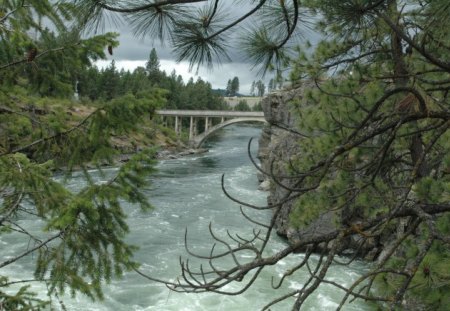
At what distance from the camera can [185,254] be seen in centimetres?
1172

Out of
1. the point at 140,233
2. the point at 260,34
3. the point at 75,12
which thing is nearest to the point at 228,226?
the point at 140,233

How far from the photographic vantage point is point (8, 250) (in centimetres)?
1130

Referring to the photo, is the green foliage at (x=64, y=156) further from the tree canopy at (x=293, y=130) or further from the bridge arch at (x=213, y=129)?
the bridge arch at (x=213, y=129)

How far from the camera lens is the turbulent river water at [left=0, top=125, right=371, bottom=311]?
352 inches

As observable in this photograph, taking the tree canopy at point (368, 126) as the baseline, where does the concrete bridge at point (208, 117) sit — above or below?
below

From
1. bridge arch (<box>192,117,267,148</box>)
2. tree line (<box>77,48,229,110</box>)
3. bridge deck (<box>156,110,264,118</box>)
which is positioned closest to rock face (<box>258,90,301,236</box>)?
bridge deck (<box>156,110,264,118</box>)

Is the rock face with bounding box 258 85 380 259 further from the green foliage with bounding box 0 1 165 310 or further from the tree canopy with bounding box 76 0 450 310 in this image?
the green foliage with bounding box 0 1 165 310

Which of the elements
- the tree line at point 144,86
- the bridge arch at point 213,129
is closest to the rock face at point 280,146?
the bridge arch at point 213,129

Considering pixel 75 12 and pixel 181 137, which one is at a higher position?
pixel 75 12

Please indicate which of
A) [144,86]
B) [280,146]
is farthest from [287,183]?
[144,86]

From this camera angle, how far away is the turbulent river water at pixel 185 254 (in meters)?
8.93

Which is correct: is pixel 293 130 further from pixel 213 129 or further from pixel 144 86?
pixel 144 86

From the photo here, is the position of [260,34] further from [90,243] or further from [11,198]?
[11,198]

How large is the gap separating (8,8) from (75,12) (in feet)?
9.60
